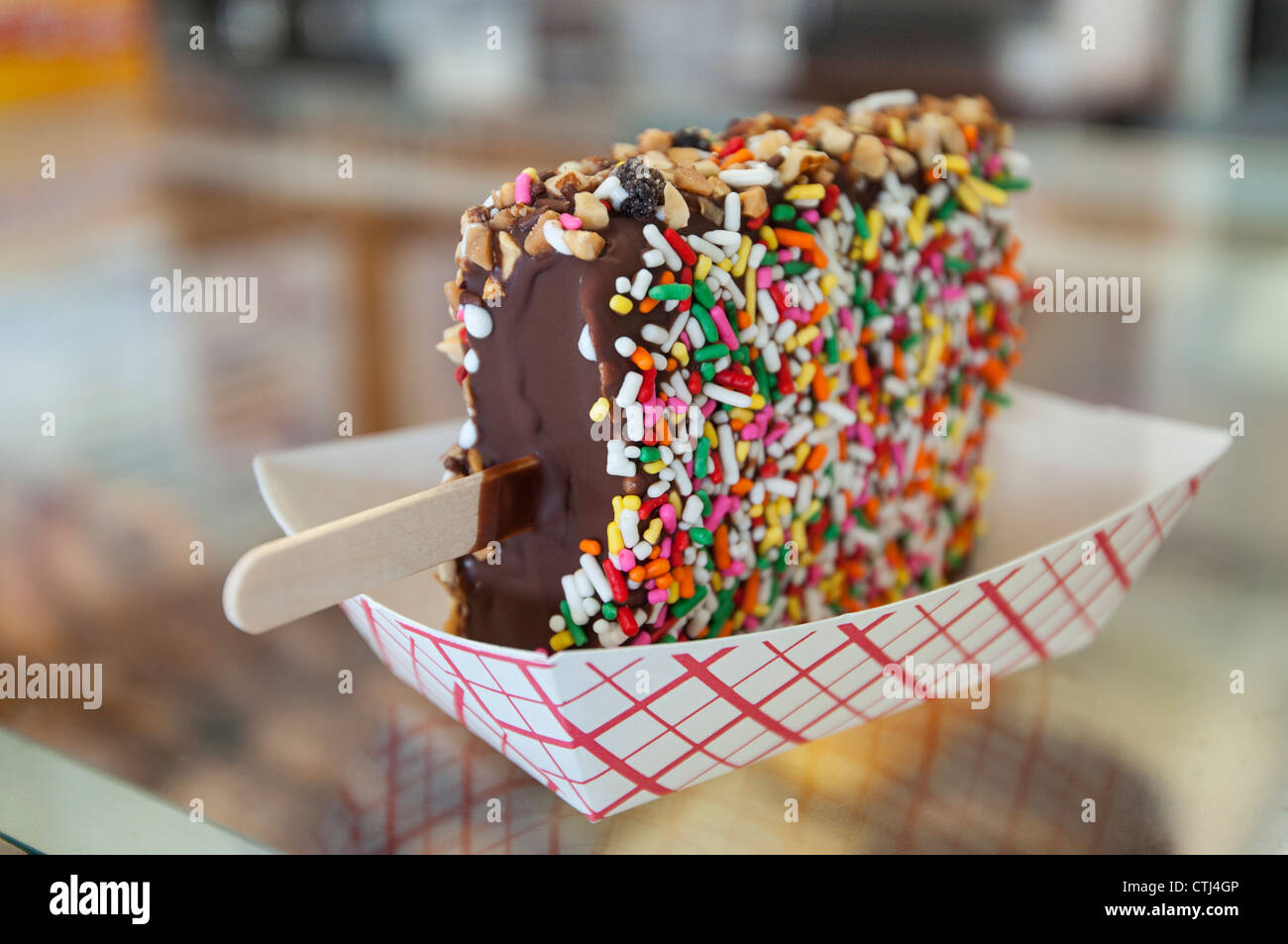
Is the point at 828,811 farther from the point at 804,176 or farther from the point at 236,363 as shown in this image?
the point at 236,363

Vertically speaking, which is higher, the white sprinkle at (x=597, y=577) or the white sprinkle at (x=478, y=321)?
the white sprinkle at (x=478, y=321)

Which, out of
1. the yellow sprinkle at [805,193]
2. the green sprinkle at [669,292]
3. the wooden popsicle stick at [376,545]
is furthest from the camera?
the yellow sprinkle at [805,193]

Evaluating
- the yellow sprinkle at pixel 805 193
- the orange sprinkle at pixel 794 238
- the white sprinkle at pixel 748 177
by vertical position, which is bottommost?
the orange sprinkle at pixel 794 238

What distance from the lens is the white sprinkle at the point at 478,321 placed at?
0.80m

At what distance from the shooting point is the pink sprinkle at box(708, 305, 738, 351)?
2.60 ft

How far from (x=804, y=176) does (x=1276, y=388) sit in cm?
101

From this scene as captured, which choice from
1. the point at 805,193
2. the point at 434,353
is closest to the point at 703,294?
the point at 805,193

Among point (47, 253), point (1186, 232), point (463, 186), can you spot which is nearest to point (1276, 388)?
point (1186, 232)

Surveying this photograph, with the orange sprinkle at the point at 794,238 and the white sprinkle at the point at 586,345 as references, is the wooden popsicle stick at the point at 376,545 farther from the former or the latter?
the orange sprinkle at the point at 794,238

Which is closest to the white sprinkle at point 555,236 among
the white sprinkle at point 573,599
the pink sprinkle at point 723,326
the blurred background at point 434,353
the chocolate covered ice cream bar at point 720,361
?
the chocolate covered ice cream bar at point 720,361

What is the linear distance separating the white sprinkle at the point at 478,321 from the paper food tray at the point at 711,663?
7.2 inches

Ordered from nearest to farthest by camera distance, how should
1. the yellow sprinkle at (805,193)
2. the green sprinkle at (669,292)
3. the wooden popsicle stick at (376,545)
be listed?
1. the wooden popsicle stick at (376,545)
2. the green sprinkle at (669,292)
3. the yellow sprinkle at (805,193)

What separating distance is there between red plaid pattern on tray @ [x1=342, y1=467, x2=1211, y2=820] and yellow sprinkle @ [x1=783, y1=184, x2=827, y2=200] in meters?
0.28

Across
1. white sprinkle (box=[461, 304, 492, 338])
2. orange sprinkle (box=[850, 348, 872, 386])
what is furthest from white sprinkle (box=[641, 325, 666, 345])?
orange sprinkle (box=[850, 348, 872, 386])
